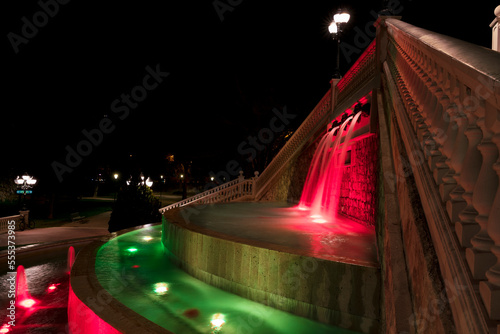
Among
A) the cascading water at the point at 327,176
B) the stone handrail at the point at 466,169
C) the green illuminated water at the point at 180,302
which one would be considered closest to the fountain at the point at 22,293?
the green illuminated water at the point at 180,302

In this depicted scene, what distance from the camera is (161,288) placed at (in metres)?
5.53

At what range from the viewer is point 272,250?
482cm

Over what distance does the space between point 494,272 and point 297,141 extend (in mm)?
14700

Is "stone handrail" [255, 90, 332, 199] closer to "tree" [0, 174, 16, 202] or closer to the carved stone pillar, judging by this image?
the carved stone pillar

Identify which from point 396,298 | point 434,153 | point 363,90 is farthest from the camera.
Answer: point 363,90

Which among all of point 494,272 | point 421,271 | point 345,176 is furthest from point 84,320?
point 345,176

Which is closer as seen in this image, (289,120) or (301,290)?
(301,290)

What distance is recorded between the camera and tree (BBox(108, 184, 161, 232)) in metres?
15.6

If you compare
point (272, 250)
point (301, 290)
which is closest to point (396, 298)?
point (301, 290)

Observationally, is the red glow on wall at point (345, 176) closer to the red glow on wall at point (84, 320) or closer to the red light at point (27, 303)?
the red glow on wall at point (84, 320)

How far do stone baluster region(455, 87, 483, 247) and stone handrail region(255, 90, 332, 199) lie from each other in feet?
39.1

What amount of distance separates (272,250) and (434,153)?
2902 millimetres

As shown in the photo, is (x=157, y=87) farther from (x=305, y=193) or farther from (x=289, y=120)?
(x=305, y=193)

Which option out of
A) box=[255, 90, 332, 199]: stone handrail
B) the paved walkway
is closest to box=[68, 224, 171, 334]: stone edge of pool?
box=[255, 90, 332, 199]: stone handrail
